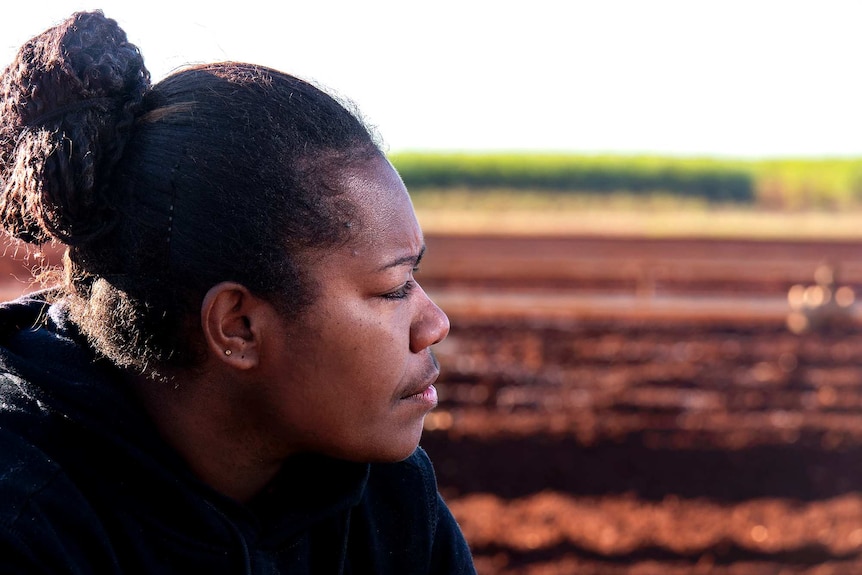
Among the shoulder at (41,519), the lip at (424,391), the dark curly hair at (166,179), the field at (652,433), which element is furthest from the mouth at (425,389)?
the field at (652,433)

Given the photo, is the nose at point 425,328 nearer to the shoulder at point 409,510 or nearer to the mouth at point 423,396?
the mouth at point 423,396

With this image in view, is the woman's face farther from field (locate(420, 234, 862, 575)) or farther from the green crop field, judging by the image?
the green crop field

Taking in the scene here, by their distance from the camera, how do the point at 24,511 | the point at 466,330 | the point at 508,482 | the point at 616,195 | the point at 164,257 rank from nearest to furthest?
the point at 24,511
the point at 164,257
the point at 508,482
the point at 466,330
the point at 616,195

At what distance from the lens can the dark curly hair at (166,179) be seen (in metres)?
1.57

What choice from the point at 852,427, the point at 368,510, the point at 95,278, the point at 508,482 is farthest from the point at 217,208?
the point at 852,427

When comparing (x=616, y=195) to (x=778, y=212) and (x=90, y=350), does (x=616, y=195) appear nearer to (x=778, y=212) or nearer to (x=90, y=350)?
(x=778, y=212)

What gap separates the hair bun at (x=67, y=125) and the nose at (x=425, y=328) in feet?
1.61

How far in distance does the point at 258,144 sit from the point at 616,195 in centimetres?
2562

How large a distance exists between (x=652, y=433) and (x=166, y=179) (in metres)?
4.97

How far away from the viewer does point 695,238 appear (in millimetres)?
14461

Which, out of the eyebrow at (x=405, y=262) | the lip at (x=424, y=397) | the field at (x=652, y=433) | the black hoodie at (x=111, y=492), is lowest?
the field at (x=652, y=433)

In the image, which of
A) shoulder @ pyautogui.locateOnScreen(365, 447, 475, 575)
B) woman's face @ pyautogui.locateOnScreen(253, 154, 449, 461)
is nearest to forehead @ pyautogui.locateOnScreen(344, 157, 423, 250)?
woman's face @ pyautogui.locateOnScreen(253, 154, 449, 461)

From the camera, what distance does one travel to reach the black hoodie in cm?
151

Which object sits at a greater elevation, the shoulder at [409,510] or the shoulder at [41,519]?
the shoulder at [41,519]
